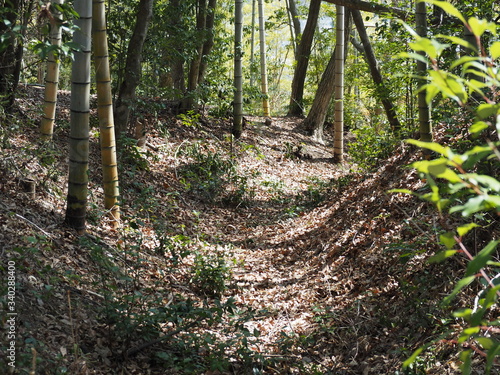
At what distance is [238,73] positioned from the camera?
30.6 ft

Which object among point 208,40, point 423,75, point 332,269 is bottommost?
point 332,269

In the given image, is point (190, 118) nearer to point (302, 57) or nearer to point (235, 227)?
point (235, 227)

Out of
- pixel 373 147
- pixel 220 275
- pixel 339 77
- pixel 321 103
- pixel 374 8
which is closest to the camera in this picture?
pixel 220 275

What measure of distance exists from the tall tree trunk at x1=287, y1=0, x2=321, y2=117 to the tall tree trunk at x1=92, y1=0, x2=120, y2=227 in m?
8.13

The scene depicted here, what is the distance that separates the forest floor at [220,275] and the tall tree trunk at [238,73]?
2258 mm

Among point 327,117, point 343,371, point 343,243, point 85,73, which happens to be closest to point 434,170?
point 343,371

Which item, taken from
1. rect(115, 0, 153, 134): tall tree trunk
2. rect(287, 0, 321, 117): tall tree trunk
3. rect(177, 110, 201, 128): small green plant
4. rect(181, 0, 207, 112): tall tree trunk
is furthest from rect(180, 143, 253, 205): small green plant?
rect(287, 0, 321, 117): tall tree trunk

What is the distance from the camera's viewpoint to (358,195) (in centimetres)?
582

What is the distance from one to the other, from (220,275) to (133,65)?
11.9 feet

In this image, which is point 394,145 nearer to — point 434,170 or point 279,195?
point 279,195

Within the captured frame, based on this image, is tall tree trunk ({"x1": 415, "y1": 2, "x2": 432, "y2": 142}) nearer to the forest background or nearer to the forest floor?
the forest background

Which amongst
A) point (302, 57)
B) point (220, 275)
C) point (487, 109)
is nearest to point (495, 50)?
point (487, 109)

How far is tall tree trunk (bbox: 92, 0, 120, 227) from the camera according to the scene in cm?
454

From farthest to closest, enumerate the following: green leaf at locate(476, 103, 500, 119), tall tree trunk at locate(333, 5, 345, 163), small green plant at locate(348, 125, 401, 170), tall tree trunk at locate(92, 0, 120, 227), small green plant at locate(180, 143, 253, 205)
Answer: tall tree trunk at locate(333, 5, 345, 163) → small green plant at locate(180, 143, 253, 205) → small green plant at locate(348, 125, 401, 170) → tall tree trunk at locate(92, 0, 120, 227) → green leaf at locate(476, 103, 500, 119)
